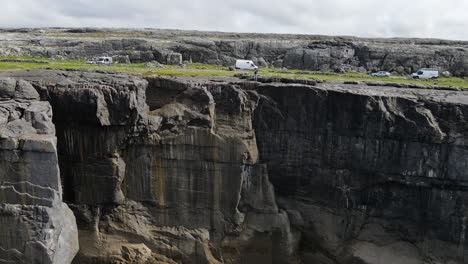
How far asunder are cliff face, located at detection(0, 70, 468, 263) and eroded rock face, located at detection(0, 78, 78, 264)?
9.08ft

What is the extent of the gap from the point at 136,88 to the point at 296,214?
834 cm

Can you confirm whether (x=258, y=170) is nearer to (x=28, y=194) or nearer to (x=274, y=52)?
(x=28, y=194)

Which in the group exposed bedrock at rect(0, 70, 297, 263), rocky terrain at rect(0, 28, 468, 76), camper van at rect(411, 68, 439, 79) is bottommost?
exposed bedrock at rect(0, 70, 297, 263)

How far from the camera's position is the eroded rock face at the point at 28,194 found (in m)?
14.8

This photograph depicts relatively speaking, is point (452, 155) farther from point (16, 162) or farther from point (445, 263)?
point (16, 162)

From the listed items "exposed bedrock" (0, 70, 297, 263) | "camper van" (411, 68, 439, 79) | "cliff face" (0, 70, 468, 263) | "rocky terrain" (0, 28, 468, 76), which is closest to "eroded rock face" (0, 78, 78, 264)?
"cliff face" (0, 70, 468, 263)

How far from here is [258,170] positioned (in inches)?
750

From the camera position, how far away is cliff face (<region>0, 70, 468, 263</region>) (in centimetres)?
1767

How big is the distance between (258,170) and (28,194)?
868 cm

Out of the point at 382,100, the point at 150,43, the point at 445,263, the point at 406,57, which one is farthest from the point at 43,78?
the point at 406,57

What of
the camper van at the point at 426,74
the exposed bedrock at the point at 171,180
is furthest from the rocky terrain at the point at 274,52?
the exposed bedrock at the point at 171,180

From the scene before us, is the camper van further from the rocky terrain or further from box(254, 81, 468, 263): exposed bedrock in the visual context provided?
box(254, 81, 468, 263): exposed bedrock

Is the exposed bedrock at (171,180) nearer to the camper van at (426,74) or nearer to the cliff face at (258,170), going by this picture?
the cliff face at (258,170)

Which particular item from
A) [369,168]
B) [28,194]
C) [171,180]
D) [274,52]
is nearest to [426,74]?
[274,52]
